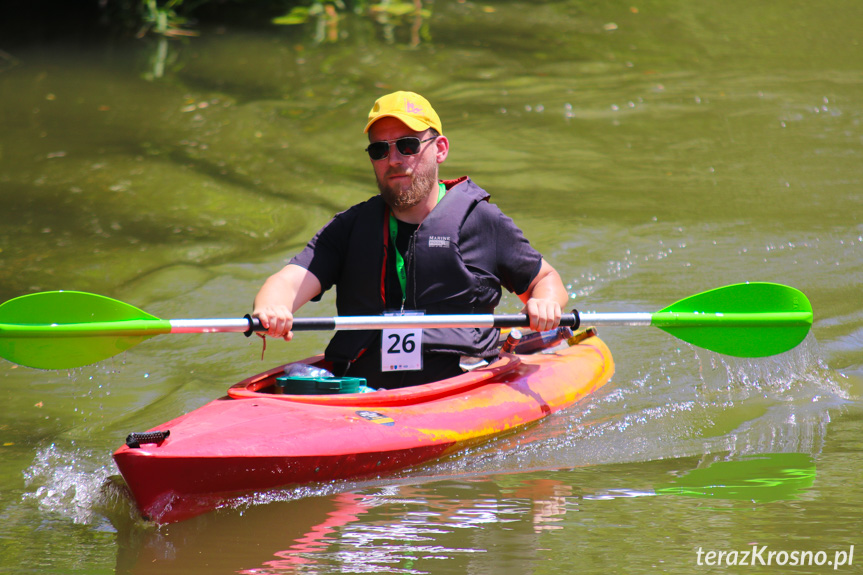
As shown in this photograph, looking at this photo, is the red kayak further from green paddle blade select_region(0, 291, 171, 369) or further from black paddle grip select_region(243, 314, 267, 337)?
green paddle blade select_region(0, 291, 171, 369)

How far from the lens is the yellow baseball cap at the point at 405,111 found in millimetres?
3738

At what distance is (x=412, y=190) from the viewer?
3.79 m

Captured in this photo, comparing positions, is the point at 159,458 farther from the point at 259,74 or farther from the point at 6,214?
the point at 259,74

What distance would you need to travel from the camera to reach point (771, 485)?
3.21 metres

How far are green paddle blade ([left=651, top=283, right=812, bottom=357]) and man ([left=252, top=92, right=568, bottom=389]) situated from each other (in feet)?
2.06

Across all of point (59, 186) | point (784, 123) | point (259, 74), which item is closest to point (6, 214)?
point (59, 186)

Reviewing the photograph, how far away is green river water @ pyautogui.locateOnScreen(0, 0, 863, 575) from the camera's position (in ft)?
9.55

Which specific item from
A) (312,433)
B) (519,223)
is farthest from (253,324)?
(519,223)

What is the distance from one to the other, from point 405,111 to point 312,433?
1348 mm

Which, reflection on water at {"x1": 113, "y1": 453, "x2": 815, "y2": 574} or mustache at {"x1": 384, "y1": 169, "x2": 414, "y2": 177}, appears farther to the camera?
mustache at {"x1": 384, "y1": 169, "x2": 414, "y2": 177}

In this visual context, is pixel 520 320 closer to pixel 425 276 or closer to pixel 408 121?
pixel 425 276

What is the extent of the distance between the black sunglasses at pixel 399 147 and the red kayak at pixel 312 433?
3.00 ft

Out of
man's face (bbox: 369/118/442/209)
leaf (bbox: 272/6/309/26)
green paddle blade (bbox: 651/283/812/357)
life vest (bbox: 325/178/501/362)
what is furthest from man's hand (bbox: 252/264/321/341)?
leaf (bbox: 272/6/309/26)

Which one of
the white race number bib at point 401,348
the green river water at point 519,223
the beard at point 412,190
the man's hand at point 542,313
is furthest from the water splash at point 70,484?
the man's hand at point 542,313
